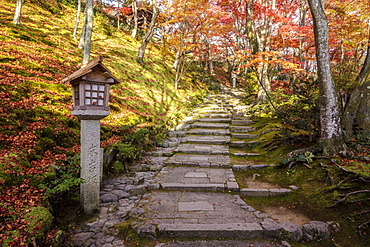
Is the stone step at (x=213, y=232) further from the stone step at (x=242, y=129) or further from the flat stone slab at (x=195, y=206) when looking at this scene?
the stone step at (x=242, y=129)

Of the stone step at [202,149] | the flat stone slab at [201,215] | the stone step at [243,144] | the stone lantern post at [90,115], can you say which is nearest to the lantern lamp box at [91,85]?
the stone lantern post at [90,115]

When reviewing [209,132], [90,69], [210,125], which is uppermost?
[90,69]

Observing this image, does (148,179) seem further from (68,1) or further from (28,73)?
(68,1)

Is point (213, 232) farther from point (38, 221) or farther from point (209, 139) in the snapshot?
point (209, 139)

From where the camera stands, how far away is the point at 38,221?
9.52ft

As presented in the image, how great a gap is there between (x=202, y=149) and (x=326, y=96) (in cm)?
474

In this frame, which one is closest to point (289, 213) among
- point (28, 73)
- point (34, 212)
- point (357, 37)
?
point (34, 212)

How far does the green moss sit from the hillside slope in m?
0.02

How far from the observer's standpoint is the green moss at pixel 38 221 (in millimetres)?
2749

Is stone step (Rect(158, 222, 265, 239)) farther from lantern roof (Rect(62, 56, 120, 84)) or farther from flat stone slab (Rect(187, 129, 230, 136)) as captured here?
flat stone slab (Rect(187, 129, 230, 136))

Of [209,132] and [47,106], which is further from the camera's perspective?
[209,132]

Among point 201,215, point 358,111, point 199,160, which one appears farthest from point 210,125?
point 201,215

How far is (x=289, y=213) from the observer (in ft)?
13.9

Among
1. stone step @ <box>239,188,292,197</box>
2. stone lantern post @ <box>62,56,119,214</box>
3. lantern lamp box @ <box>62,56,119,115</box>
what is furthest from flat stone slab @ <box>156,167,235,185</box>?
lantern lamp box @ <box>62,56,119,115</box>
